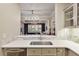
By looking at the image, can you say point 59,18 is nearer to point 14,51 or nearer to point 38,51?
point 38,51

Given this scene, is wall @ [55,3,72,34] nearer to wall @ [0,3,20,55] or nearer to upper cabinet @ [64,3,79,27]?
upper cabinet @ [64,3,79,27]

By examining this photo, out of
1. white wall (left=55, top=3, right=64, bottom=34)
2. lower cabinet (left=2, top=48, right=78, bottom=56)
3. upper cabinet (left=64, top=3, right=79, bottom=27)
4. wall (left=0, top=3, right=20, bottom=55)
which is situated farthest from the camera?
upper cabinet (left=64, top=3, right=79, bottom=27)

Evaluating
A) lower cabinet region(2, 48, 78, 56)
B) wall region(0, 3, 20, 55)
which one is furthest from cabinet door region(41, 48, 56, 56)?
wall region(0, 3, 20, 55)

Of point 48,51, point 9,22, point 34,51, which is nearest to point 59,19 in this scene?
point 48,51

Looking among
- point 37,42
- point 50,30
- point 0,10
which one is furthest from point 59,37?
point 0,10

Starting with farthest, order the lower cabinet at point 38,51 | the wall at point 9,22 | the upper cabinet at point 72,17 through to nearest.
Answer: the upper cabinet at point 72,17
the lower cabinet at point 38,51
the wall at point 9,22

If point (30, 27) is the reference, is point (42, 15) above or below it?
above

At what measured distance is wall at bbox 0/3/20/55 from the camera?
2199 mm

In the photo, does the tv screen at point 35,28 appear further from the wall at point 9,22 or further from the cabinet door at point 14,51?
the cabinet door at point 14,51

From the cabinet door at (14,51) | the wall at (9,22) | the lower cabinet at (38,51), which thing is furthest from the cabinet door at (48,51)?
the wall at (9,22)

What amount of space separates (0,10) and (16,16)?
375mm

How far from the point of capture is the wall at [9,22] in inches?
86.6

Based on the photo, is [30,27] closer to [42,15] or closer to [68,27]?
[42,15]

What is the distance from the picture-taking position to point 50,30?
2545mm
